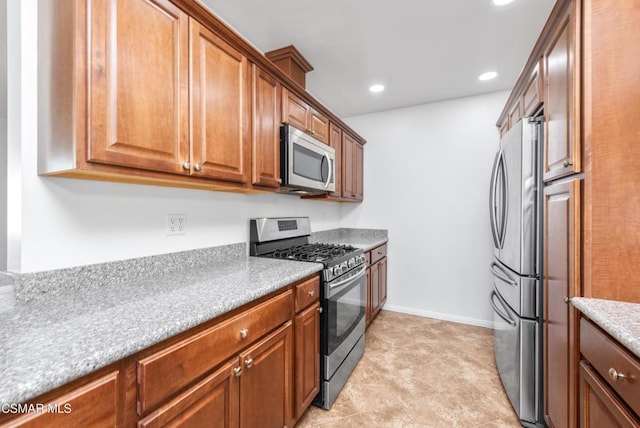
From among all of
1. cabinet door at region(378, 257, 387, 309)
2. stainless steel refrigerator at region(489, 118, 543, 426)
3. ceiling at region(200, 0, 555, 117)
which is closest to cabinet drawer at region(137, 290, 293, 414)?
stainless steel refrigerator at region(489, 118, 543, 426)

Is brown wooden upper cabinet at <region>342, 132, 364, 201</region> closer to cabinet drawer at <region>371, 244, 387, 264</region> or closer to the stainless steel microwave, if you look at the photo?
the stainless steel microwave

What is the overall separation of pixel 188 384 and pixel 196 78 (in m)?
1.27

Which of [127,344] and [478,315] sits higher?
[127,344]

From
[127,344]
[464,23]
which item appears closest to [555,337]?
[127,344]

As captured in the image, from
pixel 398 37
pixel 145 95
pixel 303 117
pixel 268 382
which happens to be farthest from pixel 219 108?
pixel 398 37

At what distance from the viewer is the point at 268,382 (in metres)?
1.27

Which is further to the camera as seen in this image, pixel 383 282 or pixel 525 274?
pixel 383 282

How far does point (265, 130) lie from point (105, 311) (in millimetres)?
1254

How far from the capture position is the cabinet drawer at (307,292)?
59.1 inches

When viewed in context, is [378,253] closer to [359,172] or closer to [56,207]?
[359,172]

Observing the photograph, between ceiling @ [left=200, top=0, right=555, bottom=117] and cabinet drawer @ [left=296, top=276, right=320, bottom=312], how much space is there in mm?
1713

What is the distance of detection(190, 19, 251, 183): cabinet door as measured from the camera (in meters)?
1.29

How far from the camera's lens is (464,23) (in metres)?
1.89

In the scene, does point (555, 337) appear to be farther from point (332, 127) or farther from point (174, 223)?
point (332, 127)
